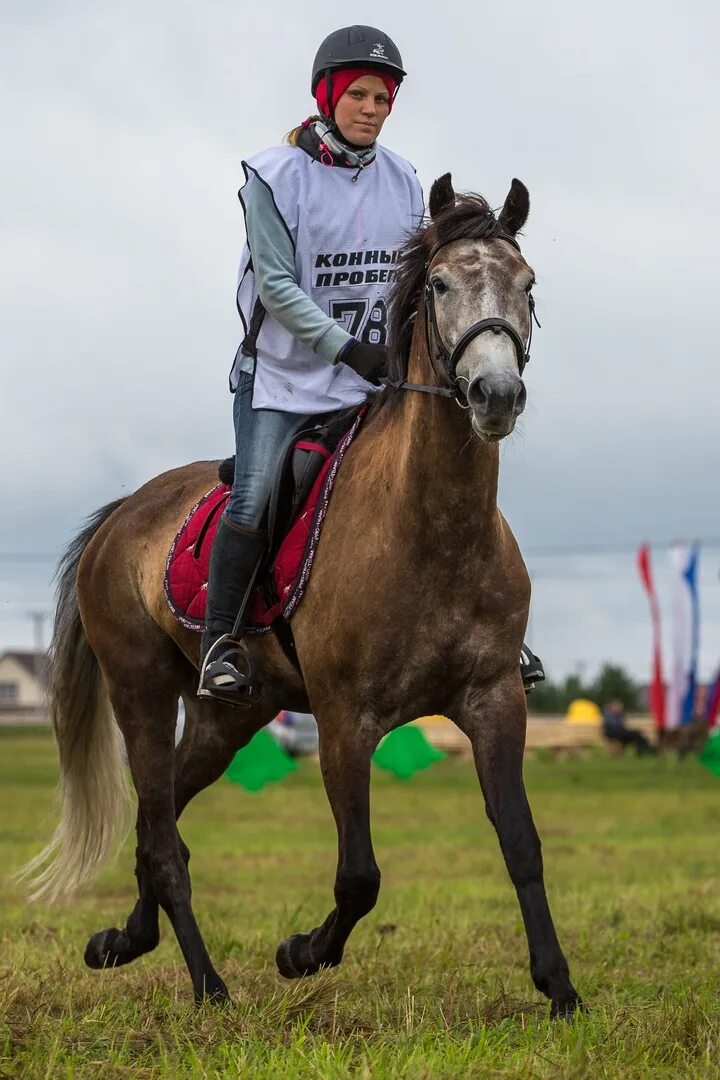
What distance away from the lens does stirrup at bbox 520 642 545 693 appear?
6207 mm

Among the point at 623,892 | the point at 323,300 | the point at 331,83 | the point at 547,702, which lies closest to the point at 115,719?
the point at 323,300

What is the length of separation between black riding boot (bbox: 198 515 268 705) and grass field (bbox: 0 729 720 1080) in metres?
1.19

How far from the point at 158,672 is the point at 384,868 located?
8506mm

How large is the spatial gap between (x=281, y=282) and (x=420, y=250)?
2.13 ft

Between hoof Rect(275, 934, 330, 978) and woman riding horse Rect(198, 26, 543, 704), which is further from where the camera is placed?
woman riding horse Rect(198, 26, 543, 704)

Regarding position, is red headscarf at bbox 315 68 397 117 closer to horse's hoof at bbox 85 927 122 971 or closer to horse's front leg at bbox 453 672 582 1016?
horse's front leg at bbox 453 672 582 1016

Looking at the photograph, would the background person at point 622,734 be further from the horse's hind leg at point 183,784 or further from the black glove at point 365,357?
the black glove at point 365,357

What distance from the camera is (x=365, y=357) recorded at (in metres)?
5.97

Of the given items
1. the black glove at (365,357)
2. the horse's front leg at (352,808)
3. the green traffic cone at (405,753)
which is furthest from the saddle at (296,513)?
the green traffic cone at (405,753)

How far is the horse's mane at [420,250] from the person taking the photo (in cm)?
554

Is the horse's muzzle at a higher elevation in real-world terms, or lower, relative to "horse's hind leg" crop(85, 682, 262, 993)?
higher

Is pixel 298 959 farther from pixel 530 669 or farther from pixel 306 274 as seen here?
pixel 306 274

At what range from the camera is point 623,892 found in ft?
39.4

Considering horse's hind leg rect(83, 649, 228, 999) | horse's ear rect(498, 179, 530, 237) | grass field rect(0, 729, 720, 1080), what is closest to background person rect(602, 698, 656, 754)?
→ grass field rect(0, 729, 720, 1080)
